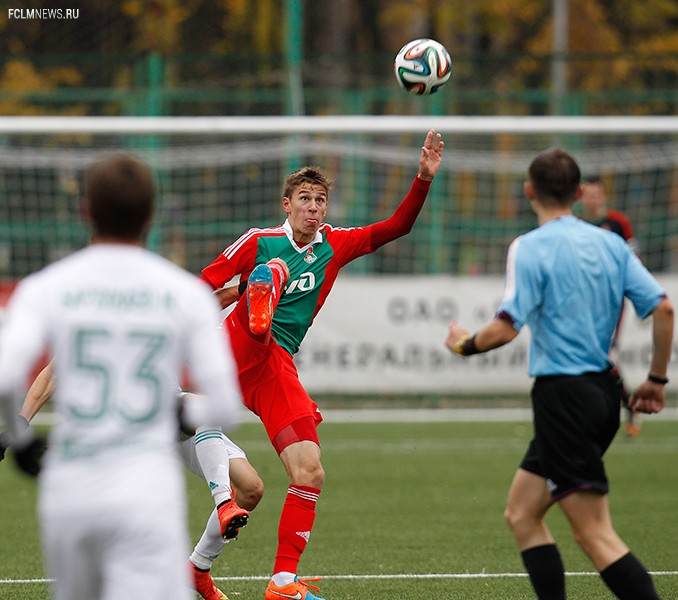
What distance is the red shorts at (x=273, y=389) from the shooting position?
6355mm

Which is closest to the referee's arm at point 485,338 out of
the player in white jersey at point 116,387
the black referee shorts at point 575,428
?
the black referee shorts at point 575,428

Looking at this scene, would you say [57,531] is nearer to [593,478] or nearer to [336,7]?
[593,478]

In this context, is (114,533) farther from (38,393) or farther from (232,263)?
(232,263)

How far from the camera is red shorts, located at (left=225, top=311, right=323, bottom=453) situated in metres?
6.36

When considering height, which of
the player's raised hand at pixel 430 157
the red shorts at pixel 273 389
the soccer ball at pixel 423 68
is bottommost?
the red shorts at pixel 273 389

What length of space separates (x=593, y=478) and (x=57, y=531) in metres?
2.25

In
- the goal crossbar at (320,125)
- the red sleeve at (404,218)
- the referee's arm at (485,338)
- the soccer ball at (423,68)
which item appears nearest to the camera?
the referee's arm at (485,338)

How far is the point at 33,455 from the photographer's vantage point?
3.64 metres

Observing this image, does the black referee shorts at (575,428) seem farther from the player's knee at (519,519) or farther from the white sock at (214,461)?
the white sock at (214,461)

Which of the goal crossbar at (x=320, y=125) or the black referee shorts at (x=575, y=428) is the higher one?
the goal crossbar at (x=320, y=125)

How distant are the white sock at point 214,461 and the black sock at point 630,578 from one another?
198cm

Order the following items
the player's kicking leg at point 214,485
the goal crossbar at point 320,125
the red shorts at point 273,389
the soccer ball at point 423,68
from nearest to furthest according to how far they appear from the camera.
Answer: the player's kicking leg at point 214,485
the red shorts at point 273,389
the soccer ball at point 423,68
the goal crossbar at point 320,125

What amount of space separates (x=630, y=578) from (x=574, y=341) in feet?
2.95

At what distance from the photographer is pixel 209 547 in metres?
6.21
